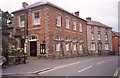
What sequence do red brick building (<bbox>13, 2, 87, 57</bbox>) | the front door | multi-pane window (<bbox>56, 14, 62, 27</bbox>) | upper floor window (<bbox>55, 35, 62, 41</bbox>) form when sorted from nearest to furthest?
red brick building (<bbox>13, 2, 87, 57</bbox>), the front door, upper floor window (<bbox>55, 35, 62, 41</bbox>), multi-pane window (<bbox>56, 14, 62, 27</bbox>)

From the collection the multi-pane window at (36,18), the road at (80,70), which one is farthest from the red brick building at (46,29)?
the road at (80,70)

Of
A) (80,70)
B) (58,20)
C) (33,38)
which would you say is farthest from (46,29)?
(80,70)

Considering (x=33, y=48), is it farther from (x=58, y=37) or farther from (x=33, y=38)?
(x=58, y=37)

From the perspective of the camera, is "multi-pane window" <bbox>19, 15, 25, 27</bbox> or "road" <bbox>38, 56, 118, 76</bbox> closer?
"road" <bbox>38, 56, 118, 76</bbox>

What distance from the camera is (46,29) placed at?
26547mm

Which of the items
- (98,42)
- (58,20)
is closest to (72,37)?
(58,20)

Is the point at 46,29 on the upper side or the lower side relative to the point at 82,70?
upper

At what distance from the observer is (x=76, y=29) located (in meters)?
36.9

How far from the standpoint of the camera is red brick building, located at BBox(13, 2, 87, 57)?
26.7 m

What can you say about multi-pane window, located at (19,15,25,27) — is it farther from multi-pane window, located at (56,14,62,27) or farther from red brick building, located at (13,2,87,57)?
multi-pane window, located at (56,14,62,27)

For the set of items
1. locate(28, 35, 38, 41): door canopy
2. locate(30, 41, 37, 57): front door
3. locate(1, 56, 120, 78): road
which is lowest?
locate(1, 56, 120, 78): road

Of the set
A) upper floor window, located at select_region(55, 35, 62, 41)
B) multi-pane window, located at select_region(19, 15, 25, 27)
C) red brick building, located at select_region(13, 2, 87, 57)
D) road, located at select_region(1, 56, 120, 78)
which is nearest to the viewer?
road, located at select_region(1, 56, 120, 78)

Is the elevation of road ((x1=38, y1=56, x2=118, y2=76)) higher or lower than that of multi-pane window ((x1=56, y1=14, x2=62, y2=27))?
lower

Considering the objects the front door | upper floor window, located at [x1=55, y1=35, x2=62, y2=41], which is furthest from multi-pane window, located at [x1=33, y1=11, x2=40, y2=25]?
upper floor window, located at [x1=55, y1=35, x2=62, y2=41]
